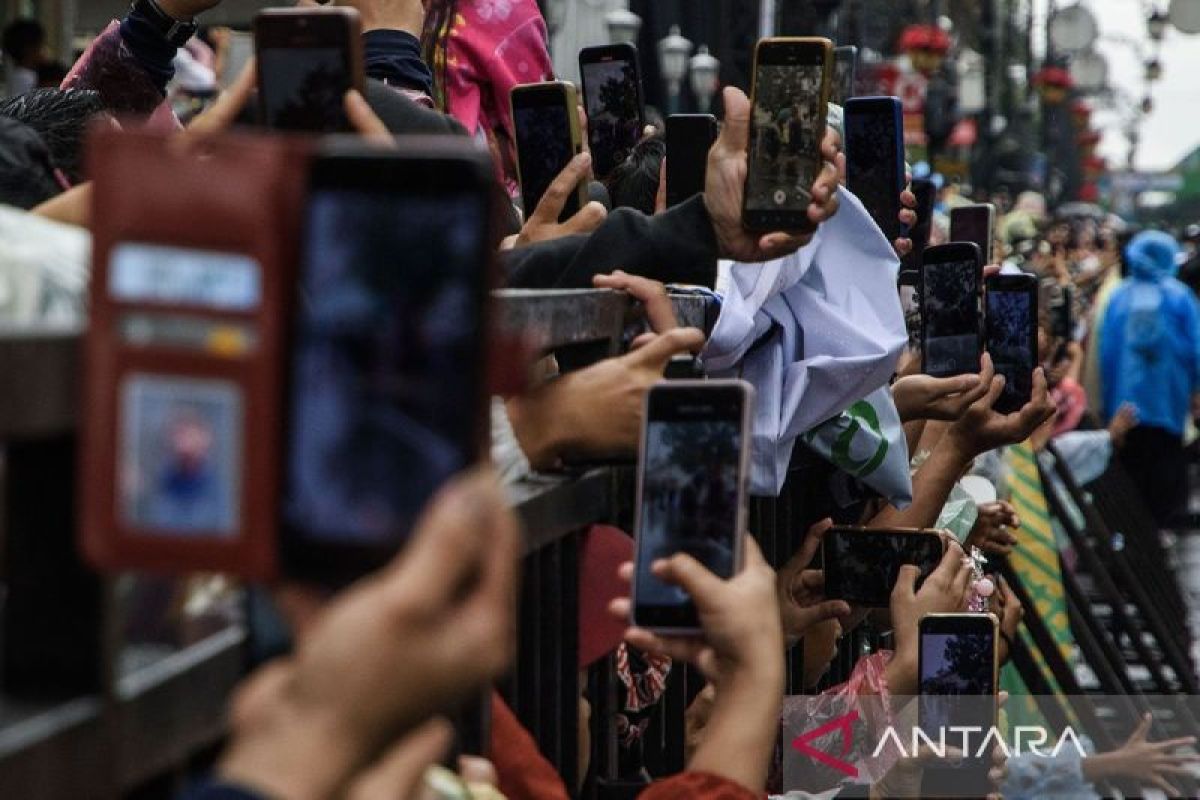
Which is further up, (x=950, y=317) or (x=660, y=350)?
(x=660, y=350)

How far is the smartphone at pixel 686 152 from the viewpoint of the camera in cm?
437

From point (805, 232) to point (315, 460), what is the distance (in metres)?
1.98

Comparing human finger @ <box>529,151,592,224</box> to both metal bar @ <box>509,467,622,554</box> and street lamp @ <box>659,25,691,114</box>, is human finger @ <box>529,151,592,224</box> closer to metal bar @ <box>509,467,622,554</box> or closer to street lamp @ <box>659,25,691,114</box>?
metal bar @ <box>509,467,622,554</box>

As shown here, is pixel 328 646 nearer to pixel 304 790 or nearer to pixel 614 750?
pixel 304 790

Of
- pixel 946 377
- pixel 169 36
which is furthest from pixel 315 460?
pixel 946 377

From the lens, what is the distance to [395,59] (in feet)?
12.8

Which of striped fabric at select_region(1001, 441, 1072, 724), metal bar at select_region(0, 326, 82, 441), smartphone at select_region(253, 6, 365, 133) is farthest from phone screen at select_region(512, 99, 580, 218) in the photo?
striped fabric at select_region(1001, 441, 1072, 724)

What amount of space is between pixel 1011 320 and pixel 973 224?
47cm

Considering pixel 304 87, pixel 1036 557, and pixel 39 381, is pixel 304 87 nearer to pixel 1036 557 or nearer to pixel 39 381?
pixel 39 381

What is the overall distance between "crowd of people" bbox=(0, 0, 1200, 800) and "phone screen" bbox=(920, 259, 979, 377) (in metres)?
0.09

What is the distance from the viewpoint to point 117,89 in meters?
4.41

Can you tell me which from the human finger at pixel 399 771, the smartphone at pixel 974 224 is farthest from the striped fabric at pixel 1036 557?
the human finger at pixel 399 771

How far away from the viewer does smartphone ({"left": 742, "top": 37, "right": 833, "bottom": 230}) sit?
3.29 metres

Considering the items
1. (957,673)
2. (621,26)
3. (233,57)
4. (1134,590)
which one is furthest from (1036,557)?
(621,26)
